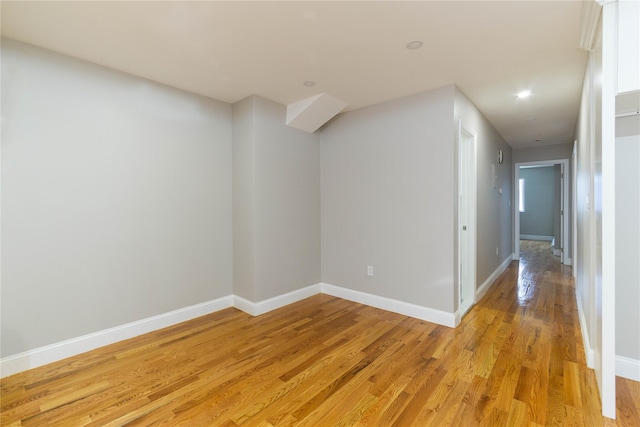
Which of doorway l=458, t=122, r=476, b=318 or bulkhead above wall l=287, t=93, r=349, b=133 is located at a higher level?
bulkhead above wall l=287, t=93, r=349, b=133

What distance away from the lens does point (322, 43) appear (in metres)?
2.16

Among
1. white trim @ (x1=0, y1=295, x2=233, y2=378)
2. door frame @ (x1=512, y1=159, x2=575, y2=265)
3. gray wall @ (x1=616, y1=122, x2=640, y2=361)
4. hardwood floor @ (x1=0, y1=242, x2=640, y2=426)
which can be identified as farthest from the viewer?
door frame @ (x1=512, y1=159, x2=575, y2=265)

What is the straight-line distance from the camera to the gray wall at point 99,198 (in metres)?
2.16

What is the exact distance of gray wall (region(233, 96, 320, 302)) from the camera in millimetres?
3271

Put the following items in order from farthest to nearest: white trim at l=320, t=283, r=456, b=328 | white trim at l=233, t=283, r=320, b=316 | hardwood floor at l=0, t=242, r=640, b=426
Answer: white trim at l=233, t=283, r=320, b=316, white trim at l=320, t=283, r=456, b=328, hardwood floor at l=0, t=242, r=640, b=426

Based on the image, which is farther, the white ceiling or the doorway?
the doorway

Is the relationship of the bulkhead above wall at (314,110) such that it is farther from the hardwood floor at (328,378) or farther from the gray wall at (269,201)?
the hardwood floor at (328,378)

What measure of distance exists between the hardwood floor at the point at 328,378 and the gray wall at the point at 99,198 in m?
0.39

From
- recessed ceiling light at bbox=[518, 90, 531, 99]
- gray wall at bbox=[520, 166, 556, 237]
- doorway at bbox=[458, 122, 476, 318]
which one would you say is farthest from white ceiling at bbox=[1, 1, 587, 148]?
gray wall at bbox=[520, 166, 556, 237]

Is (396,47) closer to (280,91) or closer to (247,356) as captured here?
(280,91)

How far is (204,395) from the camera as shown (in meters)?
1.92

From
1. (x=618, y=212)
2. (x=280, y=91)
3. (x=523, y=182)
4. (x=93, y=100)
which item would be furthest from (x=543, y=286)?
(x=523, y=182)

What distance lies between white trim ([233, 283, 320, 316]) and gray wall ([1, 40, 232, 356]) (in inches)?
11.0

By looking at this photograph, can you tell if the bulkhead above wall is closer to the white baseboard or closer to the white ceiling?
the white ceiling
